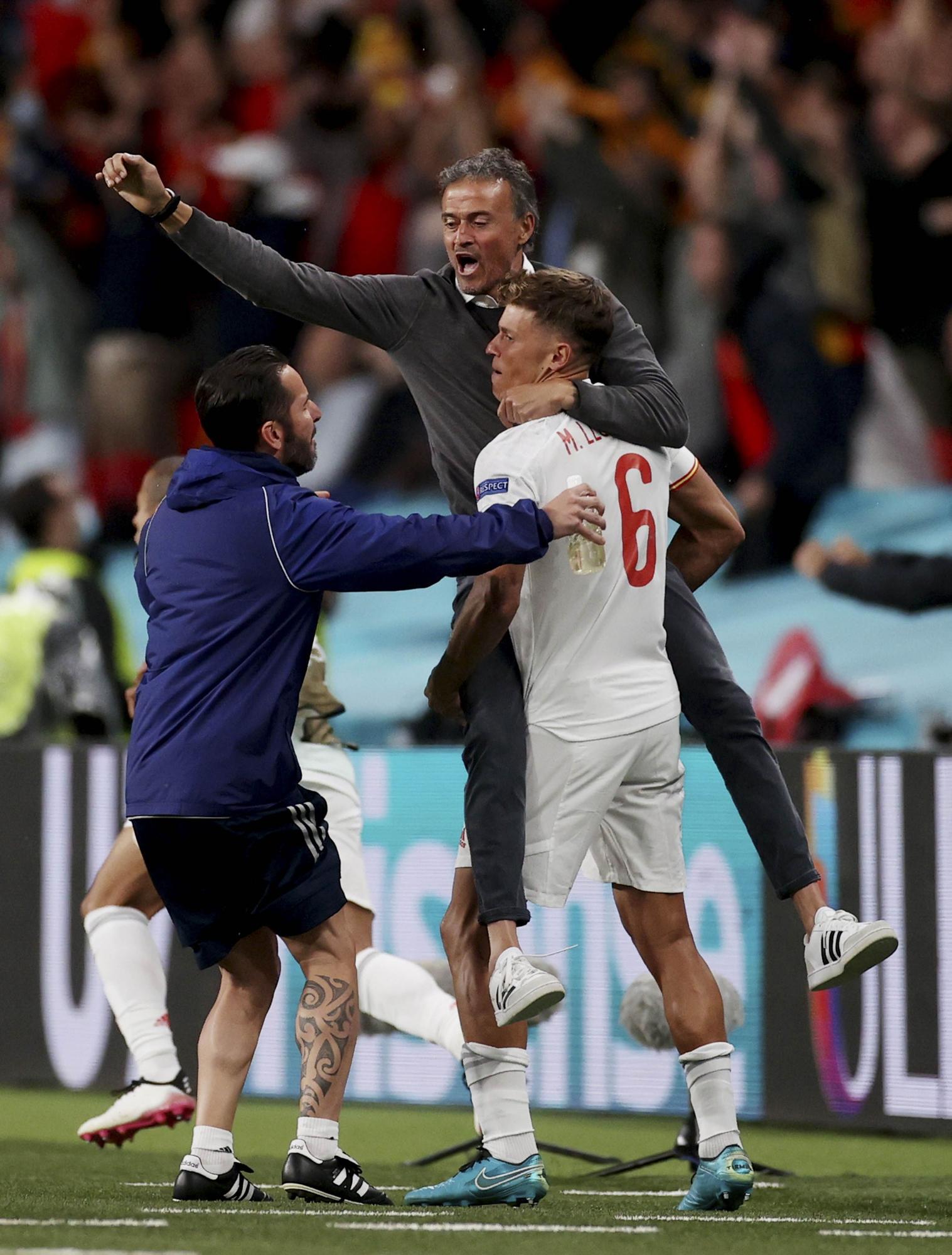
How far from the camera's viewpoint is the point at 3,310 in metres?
11.9

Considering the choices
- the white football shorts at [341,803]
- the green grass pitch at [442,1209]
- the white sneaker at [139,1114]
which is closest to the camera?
the green grass pitch at [442,1209]

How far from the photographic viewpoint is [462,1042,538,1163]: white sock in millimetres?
4051

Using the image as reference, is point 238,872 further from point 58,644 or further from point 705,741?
point 58,644

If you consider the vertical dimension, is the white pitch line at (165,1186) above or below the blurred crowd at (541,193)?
below

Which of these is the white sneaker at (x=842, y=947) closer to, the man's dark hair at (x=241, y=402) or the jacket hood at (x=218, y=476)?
the jacket hood at (x=218, y=476)

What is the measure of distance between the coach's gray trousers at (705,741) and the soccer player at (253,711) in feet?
1.04

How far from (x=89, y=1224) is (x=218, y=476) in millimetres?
1448

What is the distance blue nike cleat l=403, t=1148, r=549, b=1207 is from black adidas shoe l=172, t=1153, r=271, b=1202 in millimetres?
354

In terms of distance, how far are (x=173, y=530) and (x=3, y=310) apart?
27.5ft

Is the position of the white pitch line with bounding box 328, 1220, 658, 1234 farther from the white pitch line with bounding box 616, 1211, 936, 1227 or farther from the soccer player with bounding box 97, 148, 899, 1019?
the soccer player with bounding box 97, 148, 899, 1019

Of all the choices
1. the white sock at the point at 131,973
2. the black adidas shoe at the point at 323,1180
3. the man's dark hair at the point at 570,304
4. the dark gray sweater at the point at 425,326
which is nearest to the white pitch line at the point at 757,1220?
the black adidas shoe at the point at 323,1180

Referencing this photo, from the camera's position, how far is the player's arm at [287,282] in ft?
13.8

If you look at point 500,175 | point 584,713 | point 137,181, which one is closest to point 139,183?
point 137,181

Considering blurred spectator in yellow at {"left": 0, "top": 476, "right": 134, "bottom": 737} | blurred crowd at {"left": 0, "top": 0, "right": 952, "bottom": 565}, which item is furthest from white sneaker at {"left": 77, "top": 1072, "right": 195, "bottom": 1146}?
blurred crowd at {"left": 0, "top": 0, "right": 952, "bottom": 565}
